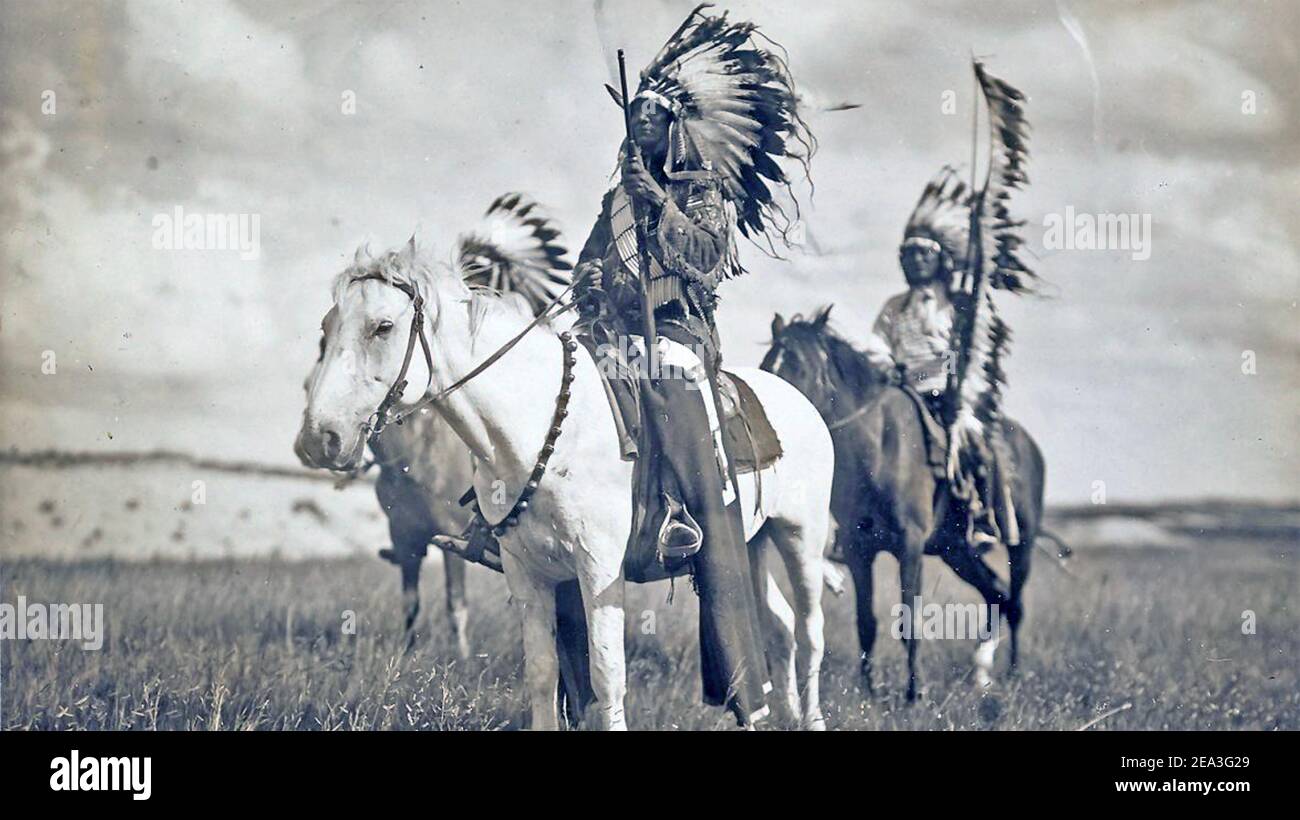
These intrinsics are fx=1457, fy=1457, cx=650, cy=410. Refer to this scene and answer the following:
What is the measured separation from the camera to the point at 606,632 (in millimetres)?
→ 5156

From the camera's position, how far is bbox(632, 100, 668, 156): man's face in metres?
5.71

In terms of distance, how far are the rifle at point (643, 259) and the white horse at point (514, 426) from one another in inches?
9.8

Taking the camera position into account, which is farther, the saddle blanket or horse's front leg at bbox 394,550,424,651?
horse's front leg at bbox 394,550,424,651

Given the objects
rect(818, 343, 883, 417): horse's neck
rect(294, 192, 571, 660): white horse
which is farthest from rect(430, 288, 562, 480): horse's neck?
rect(818, 343, 883, 417): horse's neck

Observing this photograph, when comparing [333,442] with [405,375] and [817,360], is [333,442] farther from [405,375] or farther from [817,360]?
[817,360]

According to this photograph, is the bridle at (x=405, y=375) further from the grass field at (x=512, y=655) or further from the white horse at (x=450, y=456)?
the grass field at (x=512, y=655)

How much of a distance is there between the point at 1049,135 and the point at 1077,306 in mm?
730

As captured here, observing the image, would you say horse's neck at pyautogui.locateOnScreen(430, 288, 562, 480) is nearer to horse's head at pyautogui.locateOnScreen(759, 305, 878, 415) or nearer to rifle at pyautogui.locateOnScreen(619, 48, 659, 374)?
rifle at pyautogui.locateOnScreen(619, 48, 659, 374)

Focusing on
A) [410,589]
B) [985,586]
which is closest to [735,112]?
[985,586]

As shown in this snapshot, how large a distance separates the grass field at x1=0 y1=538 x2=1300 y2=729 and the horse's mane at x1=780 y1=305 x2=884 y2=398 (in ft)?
2.47

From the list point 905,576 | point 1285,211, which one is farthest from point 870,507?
point 1285,211

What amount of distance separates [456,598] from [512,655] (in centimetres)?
34

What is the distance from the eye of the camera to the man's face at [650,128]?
571 centimetres
